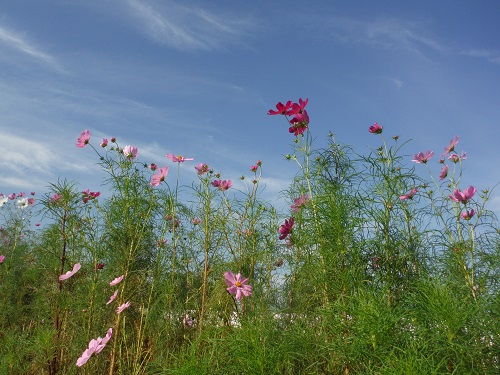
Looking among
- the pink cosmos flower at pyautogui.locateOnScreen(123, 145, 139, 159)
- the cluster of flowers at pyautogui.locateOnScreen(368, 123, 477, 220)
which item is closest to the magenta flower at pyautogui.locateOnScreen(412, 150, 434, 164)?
the cluster of flowers at pyautogui.locateOnScreen(368, 123, 477, 220)

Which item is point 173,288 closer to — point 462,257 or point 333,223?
point 333,223

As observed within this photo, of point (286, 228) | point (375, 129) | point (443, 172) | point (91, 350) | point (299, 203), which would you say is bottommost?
point (91, 350)

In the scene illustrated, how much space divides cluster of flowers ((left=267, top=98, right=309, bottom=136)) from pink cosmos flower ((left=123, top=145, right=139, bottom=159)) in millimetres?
986

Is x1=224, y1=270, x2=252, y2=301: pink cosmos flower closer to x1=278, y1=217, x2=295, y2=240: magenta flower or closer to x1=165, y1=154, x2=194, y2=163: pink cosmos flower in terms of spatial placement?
x1=278, y1=217, x2=295, y2=240: magenta flower

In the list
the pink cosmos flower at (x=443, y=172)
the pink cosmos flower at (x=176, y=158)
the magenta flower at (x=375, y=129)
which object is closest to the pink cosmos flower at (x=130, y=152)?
the pink cosmos flower at (x=176, y=158)

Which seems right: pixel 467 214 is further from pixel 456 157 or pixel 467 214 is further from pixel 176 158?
pixel 176 158

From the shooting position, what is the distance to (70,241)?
325 centimetres

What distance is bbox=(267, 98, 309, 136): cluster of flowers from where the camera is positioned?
2.66 m

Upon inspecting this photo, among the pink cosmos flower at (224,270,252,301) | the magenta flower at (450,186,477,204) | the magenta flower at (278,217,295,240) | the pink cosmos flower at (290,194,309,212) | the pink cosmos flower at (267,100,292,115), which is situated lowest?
the pink cosmos flower at (224,270,252,301)

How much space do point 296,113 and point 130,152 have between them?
45.7 inches

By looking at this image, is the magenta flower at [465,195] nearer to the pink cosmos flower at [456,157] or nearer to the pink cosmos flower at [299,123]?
the pink cosmos flower at [456,157]

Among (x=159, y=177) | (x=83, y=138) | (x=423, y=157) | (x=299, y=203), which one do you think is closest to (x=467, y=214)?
(x=423, y=157)

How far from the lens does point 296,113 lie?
8.77ft

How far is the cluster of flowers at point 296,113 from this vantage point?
2.66 m
